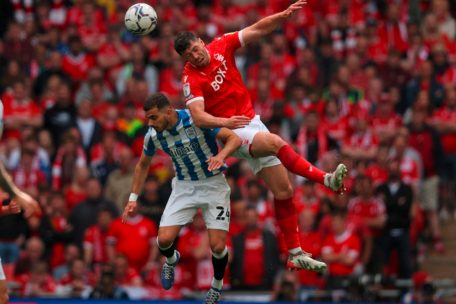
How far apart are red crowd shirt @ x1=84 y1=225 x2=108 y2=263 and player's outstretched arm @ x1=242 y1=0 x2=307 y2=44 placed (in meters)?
5.44

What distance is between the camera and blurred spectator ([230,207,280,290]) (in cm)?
1881

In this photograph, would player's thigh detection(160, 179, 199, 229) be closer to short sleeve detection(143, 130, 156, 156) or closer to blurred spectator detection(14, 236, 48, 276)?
short sleeve detection(143, 130, 156, 156)

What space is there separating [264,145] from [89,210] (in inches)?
221

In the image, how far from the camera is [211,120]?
14414 mm

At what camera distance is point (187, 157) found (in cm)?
1502

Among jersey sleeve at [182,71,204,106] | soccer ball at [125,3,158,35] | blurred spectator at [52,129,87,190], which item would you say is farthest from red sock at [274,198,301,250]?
blurred spectator at [52,129,87,190]

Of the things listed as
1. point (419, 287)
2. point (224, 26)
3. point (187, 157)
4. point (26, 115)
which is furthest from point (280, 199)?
point (224, 26)

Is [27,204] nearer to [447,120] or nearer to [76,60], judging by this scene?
[447,120]

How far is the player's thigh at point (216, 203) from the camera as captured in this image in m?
15.1

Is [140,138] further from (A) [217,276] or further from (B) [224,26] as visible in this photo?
(A) [217,276]

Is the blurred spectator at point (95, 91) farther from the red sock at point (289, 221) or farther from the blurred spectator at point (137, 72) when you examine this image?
the red sock at point (289, 221)

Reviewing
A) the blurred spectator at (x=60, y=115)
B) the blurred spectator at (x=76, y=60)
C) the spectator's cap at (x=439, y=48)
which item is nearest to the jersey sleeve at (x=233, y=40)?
the blurred spectator at (x=60, y=115)

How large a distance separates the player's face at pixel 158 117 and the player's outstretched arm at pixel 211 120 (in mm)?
362

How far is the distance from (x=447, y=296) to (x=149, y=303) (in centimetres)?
449
